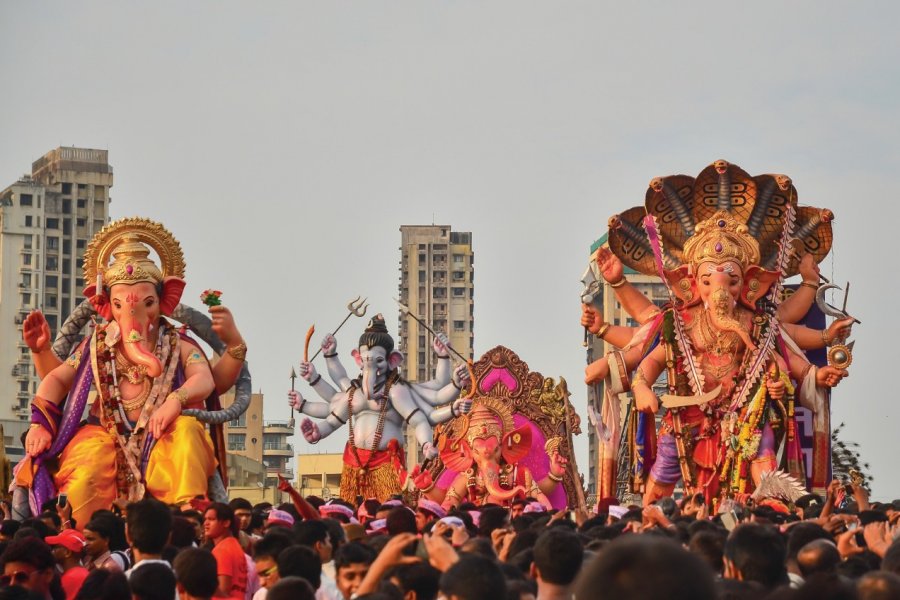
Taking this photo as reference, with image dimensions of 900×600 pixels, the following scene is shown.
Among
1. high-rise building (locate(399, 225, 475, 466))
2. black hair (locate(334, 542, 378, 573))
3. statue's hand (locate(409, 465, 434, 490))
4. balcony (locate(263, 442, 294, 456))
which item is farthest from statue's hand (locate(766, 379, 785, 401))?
balcony (locate(263, 442, 294, 456))

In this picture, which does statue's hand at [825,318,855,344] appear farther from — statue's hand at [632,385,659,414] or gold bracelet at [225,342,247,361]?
gold bracelet at [225,342,247,361]

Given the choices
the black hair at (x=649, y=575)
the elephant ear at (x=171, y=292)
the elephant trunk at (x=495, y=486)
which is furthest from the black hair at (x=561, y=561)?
the elephant trunk at (x=495, y=486)

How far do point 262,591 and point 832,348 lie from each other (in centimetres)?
1527

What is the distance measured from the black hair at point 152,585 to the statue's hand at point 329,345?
722 inches

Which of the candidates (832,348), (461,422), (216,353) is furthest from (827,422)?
(216,353)

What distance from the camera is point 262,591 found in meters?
9.33

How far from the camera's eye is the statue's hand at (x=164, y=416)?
796 inches

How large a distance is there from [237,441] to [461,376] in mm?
50612

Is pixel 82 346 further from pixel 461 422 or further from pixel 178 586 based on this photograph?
pixel 178 586

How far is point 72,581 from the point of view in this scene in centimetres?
1014

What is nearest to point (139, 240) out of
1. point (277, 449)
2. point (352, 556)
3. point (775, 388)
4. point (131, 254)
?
point (131, 254)

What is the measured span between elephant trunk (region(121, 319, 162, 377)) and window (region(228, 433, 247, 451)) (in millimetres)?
54739

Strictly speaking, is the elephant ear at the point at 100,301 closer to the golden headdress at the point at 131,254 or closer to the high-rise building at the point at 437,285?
the golden headdress at the point at 131,254

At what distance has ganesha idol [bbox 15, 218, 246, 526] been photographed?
20016mm
